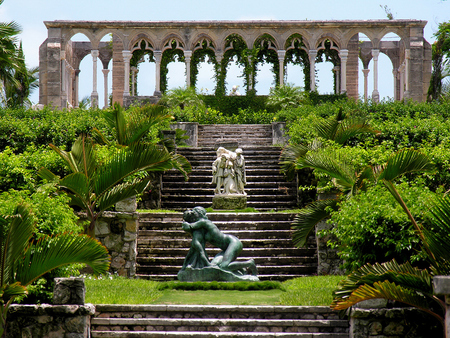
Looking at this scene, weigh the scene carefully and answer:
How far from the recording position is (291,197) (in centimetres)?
1503

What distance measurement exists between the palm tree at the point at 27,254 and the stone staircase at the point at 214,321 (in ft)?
2.39

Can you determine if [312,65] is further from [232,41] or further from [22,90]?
[22,90]

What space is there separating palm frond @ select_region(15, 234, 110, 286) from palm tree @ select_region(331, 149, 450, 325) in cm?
298

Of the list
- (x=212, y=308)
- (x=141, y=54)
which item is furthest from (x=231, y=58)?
(x=212, y=308)

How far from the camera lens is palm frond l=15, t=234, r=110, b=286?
6961mm

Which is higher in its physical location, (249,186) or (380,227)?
(249,186)

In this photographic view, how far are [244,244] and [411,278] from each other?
5.50 m

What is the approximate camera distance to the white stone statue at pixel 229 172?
1359 centimetres

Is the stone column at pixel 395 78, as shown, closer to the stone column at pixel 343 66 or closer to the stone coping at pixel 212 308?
the stone column at pixel 343 66

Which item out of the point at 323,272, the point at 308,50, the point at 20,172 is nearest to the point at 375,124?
the point at 323,272

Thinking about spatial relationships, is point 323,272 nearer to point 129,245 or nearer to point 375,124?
point 129,245

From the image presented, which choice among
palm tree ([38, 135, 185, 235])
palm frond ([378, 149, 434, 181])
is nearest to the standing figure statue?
palm tree ([38, 135, 185, 235])

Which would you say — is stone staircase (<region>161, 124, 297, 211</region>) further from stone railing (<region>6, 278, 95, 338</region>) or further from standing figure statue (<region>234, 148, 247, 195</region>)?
stone railing (<region>6, 278, 95, 338</region>)

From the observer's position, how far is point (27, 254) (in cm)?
691
